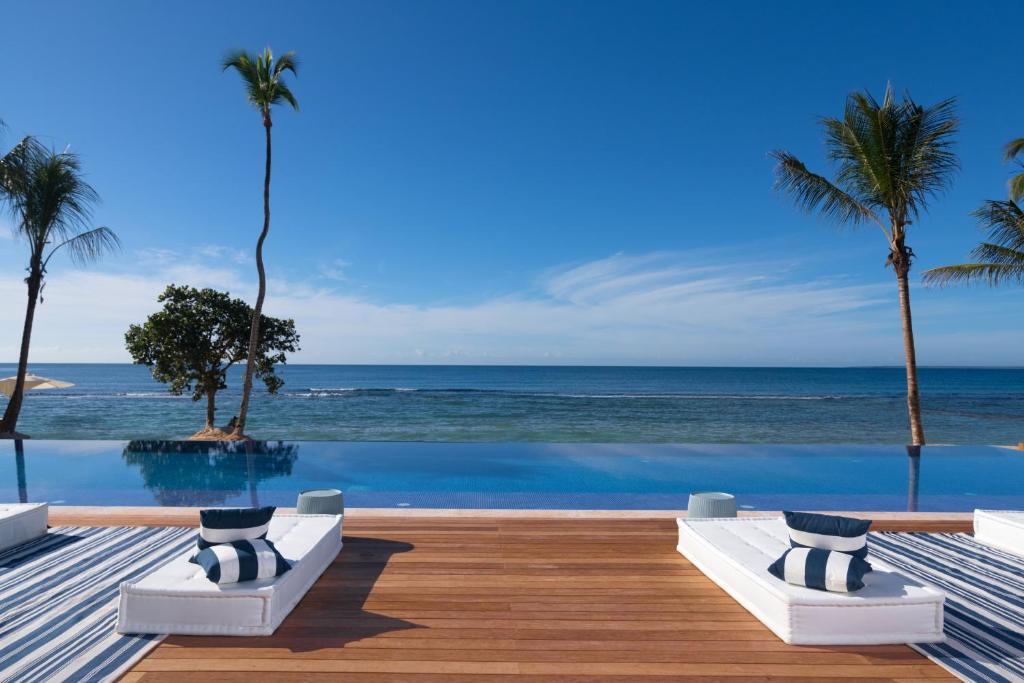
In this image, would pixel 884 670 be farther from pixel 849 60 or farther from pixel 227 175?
pixel 227 175

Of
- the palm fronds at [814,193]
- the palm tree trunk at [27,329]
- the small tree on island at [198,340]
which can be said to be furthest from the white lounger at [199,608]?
the small tree on island at [198,340]

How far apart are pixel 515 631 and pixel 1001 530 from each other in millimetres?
3661

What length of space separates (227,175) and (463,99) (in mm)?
5784

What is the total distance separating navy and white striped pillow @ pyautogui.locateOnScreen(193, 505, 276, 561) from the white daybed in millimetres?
2060

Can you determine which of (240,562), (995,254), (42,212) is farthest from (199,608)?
(995,254)

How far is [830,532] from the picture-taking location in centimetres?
284

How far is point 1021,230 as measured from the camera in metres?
9.55

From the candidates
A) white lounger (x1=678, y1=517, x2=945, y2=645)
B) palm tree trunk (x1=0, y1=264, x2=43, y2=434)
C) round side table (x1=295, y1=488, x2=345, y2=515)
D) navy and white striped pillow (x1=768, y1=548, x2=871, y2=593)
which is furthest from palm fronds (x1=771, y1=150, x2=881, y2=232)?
palm tree trunk (x1=0, y1=264, x2=43, y2=434)

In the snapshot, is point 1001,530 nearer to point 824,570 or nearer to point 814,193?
point 824,570

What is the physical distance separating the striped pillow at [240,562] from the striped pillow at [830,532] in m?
2.57

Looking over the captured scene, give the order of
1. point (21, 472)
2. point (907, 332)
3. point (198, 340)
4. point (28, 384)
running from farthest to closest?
point (198, 340)
point (28, 384)
point (907, 332)
point (21, 472)

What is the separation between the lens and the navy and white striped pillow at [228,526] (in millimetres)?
2916

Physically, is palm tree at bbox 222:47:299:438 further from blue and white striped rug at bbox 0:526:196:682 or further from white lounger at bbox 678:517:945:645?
white lounger at bbox 678:517:945:645

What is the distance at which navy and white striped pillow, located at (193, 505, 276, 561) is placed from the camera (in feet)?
9.57
